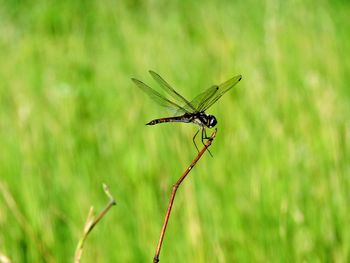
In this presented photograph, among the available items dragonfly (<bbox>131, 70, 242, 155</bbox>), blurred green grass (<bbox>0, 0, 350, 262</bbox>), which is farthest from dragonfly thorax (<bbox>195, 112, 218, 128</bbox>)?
blurred green grass (<bbox>0, 0, 350, 262</bbox>)

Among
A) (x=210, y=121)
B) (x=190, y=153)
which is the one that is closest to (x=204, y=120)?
(x=210, y=121)

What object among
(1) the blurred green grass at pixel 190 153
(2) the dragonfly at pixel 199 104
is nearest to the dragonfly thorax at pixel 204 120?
(2) the dragonfly at pixel 199 104

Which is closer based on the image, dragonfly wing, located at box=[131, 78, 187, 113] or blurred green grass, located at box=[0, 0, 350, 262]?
dragonfly wing, located at box=[131, 78, 187, 113]

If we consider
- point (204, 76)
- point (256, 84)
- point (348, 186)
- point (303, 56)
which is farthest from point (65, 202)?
point (303, 56)

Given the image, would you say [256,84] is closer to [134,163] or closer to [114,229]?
[134,163]

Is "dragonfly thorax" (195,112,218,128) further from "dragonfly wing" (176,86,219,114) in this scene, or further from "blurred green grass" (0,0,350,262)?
"blurred green grass" (0,0,350,262)

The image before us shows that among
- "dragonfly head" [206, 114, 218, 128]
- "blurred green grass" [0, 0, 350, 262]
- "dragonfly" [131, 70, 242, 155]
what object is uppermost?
"blurred green grass" [0, 0, 350, 262]

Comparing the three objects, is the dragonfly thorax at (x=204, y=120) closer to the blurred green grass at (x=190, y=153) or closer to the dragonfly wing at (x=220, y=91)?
the dragonfly wing at (x=220, y=91)

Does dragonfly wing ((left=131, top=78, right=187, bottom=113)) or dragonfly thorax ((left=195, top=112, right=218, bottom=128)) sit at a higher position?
dragonfly wing ((left=131, top=78, right=187, bottom=113))
